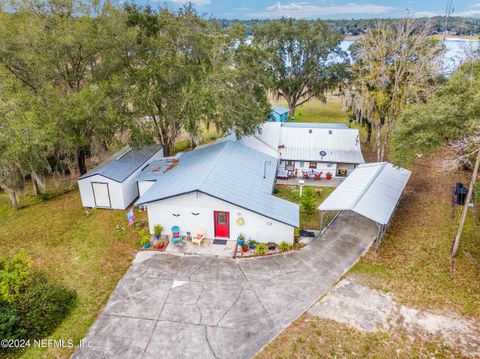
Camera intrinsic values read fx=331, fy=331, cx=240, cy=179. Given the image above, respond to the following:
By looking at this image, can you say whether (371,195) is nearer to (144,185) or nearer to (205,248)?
(205,248)

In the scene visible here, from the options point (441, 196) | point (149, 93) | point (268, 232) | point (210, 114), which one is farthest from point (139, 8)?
point (441, 196)

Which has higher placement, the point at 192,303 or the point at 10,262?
the point at 10,262

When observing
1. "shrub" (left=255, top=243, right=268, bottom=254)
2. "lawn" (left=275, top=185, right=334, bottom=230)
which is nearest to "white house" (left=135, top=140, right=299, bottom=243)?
"shrub" (left=255, top=243, right=268, bottom=254)

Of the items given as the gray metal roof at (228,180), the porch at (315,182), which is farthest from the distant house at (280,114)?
the gray metal roof at (228,180)

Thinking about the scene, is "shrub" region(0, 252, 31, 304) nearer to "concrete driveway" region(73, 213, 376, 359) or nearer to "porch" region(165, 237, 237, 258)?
"concrete driveway" region(73, 213, 376, 359)

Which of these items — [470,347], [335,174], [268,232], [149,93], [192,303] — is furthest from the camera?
[335,174]

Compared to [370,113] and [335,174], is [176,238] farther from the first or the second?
[370,113]

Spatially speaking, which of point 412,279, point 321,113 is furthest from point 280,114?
point 412,279
